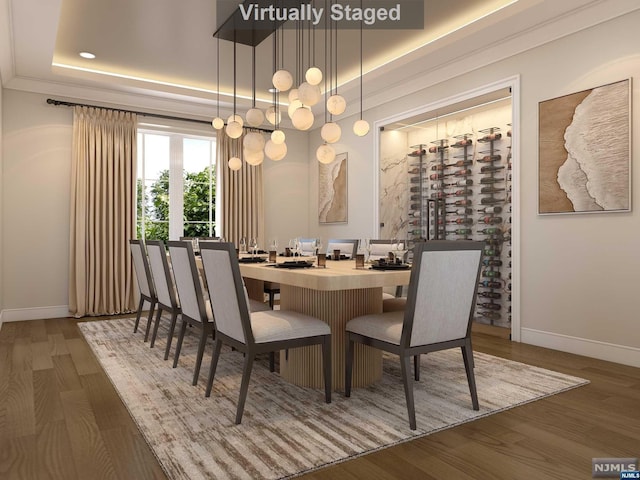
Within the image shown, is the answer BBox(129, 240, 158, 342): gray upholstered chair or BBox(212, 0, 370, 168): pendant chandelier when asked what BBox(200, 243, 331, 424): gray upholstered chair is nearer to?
BBox(212, 0, 370, 168): pendant chandelier

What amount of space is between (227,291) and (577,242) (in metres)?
2.90

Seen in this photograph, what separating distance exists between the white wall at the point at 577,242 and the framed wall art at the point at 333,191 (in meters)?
2.42

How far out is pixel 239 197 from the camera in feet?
21.6

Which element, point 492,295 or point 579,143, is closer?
point 579,143

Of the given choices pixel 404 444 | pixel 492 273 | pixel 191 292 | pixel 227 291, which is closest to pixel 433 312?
pixel 404 444

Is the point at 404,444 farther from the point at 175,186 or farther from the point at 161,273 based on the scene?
the point at 175,186

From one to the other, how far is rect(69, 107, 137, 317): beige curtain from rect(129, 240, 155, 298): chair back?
1420mm

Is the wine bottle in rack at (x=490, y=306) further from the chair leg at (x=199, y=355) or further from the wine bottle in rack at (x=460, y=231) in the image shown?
the chair leg at (x=199, y=355)

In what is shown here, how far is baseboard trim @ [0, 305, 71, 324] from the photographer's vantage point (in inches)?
201

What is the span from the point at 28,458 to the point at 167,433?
0.57 metres

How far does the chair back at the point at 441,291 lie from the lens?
2191 mm

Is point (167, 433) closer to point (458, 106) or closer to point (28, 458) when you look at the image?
point (28, 458)

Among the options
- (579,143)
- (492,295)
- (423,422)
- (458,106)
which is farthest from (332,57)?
(423,422)

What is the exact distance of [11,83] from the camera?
200 inches
